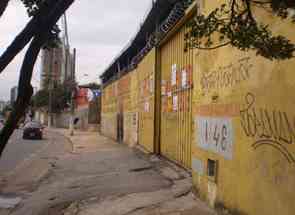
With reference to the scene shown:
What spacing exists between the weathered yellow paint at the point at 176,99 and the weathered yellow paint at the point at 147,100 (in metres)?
0.95

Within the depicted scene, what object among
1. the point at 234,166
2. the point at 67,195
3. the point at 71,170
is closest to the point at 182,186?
the point at 67,195

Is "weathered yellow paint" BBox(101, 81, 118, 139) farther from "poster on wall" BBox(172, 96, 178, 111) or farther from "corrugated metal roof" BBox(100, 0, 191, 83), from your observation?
"poster on wall" BBox(172, 96, 178, 111)

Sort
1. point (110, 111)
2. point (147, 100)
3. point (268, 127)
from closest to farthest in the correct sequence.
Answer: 1. point (268, 127)
2. point (147, 100)
3. point (110, 111)

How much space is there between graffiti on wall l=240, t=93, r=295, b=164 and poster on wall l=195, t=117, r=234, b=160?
26.4 inches

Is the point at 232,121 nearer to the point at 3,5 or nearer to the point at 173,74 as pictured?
the point at 3,5

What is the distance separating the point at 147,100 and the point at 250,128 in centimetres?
1203

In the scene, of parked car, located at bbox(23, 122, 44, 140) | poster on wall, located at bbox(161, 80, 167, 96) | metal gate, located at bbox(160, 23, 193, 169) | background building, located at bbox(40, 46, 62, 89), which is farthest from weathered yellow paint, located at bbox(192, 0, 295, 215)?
background building, located at bbox(40, 46, 62, 89)

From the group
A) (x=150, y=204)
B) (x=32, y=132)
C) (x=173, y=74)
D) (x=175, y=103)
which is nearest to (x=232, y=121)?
(x=150, y=204)

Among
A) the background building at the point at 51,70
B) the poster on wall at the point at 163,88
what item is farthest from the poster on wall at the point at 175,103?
the background building at the point at 51,70

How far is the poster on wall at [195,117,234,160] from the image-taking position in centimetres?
722

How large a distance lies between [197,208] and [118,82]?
2339 cm

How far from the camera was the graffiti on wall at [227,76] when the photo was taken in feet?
21.6

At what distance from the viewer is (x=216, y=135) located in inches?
313

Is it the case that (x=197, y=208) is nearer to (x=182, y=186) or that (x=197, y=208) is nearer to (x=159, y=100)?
(x=182, y=186)
